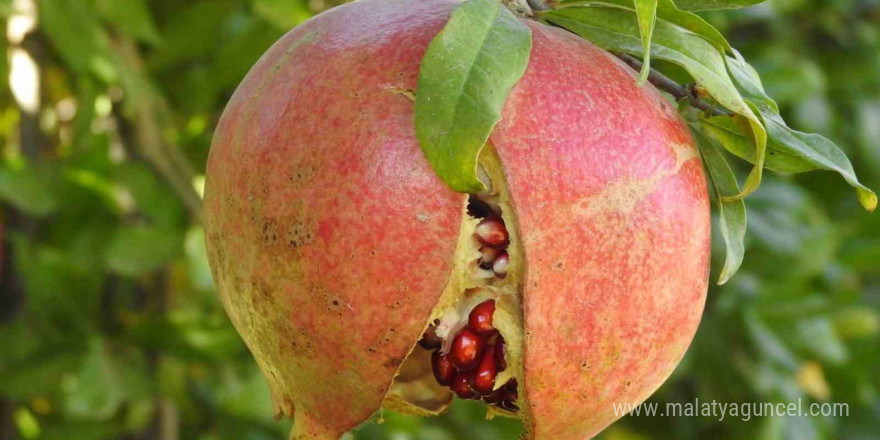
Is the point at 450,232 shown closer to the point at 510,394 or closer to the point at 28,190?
the point at 510,394

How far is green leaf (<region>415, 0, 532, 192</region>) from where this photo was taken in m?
0.68

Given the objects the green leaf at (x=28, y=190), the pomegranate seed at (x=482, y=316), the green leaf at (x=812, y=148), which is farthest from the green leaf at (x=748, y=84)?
the green leaf at (x=28, y=190)

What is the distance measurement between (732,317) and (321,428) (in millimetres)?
1575

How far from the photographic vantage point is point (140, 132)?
1.79m

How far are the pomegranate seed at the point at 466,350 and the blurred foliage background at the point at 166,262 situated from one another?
80cm

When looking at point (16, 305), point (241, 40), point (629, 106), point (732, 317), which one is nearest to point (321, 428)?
point (629, 106)

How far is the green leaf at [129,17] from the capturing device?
1.61 metres

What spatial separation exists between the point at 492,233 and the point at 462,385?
0.47 feet

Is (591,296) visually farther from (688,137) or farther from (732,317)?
(732,317)

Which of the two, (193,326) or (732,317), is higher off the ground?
(193,326)

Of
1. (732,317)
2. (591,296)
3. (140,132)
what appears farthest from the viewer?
(732,317)

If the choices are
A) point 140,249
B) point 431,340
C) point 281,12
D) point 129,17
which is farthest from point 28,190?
point 431,340

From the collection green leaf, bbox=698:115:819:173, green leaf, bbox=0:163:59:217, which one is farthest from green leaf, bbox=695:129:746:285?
green leaf, bbox=0:163:59:217

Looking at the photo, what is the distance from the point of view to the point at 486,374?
0.81 m
